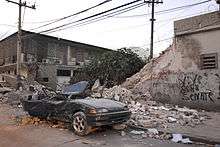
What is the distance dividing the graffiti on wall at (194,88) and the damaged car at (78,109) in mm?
5606

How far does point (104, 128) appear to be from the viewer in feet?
34.9

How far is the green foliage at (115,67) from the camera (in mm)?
23750

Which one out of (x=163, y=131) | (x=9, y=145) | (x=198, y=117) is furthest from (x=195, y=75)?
(x=9, y=145)

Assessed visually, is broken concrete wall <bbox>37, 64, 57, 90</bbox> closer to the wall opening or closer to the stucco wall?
the stucco wall

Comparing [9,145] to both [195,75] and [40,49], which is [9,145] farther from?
[40,49]

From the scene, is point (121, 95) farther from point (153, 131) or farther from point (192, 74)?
point (153, 131)

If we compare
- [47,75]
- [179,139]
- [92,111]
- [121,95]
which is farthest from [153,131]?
[47,75]

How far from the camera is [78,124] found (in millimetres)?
10086

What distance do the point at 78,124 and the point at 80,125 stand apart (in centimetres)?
11

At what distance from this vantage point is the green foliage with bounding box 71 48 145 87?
23750 mm

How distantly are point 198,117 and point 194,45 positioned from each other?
4301 mm

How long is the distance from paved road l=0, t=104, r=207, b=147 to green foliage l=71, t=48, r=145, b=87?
42.8 feet

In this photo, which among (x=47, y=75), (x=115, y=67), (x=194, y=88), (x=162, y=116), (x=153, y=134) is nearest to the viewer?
(x=153, y=134)

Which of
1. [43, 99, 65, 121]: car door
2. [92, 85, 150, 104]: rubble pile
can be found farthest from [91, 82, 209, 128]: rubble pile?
[43, 99, 65, 121]: car door
